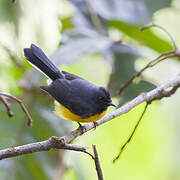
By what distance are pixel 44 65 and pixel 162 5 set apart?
3.79 ft

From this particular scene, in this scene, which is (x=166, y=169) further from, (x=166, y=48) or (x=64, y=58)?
(x=64, y=58)

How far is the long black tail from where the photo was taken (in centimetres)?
263

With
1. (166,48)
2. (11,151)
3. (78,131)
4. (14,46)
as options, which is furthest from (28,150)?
(166,48)

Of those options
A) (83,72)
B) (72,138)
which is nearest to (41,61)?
(72,138)

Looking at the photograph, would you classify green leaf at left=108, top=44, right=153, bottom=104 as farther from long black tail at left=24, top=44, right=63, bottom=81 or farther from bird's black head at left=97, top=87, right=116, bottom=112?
long black tail at left=24, top=44, right=63, bottom=81

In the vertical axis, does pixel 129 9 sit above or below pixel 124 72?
above

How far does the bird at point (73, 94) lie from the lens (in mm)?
2568

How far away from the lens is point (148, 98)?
2.36 metres

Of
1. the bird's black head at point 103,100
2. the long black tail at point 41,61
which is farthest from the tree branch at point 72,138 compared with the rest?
the long black tail at point 41,61

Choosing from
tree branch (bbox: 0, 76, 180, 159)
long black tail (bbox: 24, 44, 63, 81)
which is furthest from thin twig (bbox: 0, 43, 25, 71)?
tree branch (bbox: 0, 76, 180, 159)

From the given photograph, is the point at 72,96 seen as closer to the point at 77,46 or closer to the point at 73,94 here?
the point at 73,94

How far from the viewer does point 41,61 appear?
2.68m

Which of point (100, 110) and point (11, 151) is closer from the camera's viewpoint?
point (11, 151)

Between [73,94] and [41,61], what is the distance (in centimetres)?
31
